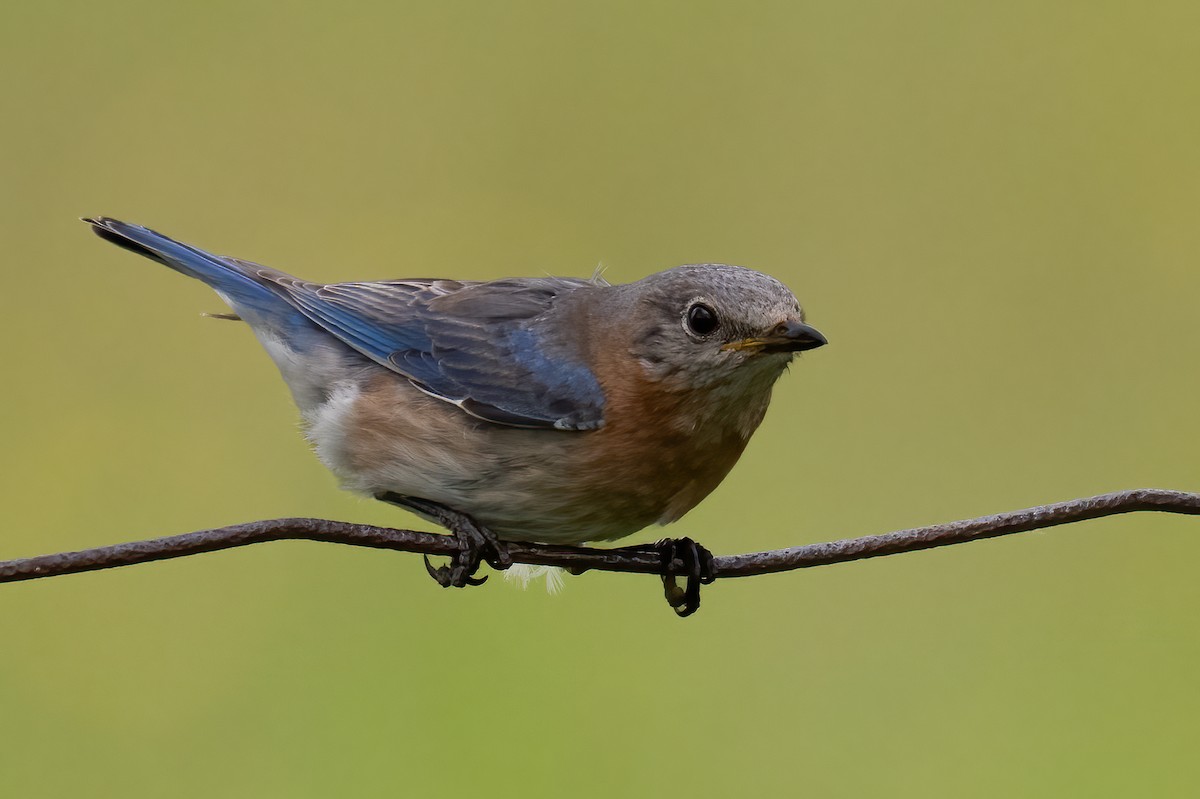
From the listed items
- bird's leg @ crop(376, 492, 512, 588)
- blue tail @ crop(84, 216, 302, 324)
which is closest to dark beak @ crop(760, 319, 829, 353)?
bird's leg @ crop(376, 492, 512, 588)

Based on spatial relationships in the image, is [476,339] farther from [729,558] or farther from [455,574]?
[729,558]

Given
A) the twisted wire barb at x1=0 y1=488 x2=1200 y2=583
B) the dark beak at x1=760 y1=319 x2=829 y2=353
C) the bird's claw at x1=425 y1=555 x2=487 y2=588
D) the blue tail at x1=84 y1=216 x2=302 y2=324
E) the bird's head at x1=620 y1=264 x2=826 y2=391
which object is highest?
the blue tail at x1=84 y1=216 x2=302 y2=324

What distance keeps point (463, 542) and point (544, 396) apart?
505 millimetres

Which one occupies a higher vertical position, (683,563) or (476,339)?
(476,339)

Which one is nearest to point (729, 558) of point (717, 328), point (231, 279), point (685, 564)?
point (685, 564)

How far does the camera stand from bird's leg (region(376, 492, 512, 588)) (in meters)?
4.00

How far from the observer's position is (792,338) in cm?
363

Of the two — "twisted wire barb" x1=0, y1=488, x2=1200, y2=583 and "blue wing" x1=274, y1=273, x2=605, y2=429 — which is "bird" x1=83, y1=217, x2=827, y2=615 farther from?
"twisted wire barb" x1=0, y1=488, x2=1200, y2=583

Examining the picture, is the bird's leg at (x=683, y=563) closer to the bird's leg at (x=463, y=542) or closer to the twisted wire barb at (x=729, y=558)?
the bird's leg at (x=463, y=542)

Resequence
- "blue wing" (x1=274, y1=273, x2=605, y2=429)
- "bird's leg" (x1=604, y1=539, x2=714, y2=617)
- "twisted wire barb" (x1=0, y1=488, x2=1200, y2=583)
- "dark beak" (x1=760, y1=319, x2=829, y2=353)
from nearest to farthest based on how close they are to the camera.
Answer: "twisted wire barb" (x1=0, y1=488, x2=1200, y2=583) → "dark beak" (x1=760, y1=319, x2=829, y2=353) → "bird's leg" (x1=604, y1=539, x2=714, y2=617) → "blue wing" (x1=274, y1=273, x2=605, y2=429)

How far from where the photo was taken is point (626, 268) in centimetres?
648

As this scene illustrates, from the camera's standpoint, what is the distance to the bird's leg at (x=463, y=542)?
13.1ft

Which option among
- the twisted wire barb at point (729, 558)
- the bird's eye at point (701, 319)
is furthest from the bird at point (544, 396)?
the twisted wire barb at point (729, 558)

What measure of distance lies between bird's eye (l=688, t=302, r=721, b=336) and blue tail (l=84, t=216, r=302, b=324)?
4.75 feet
